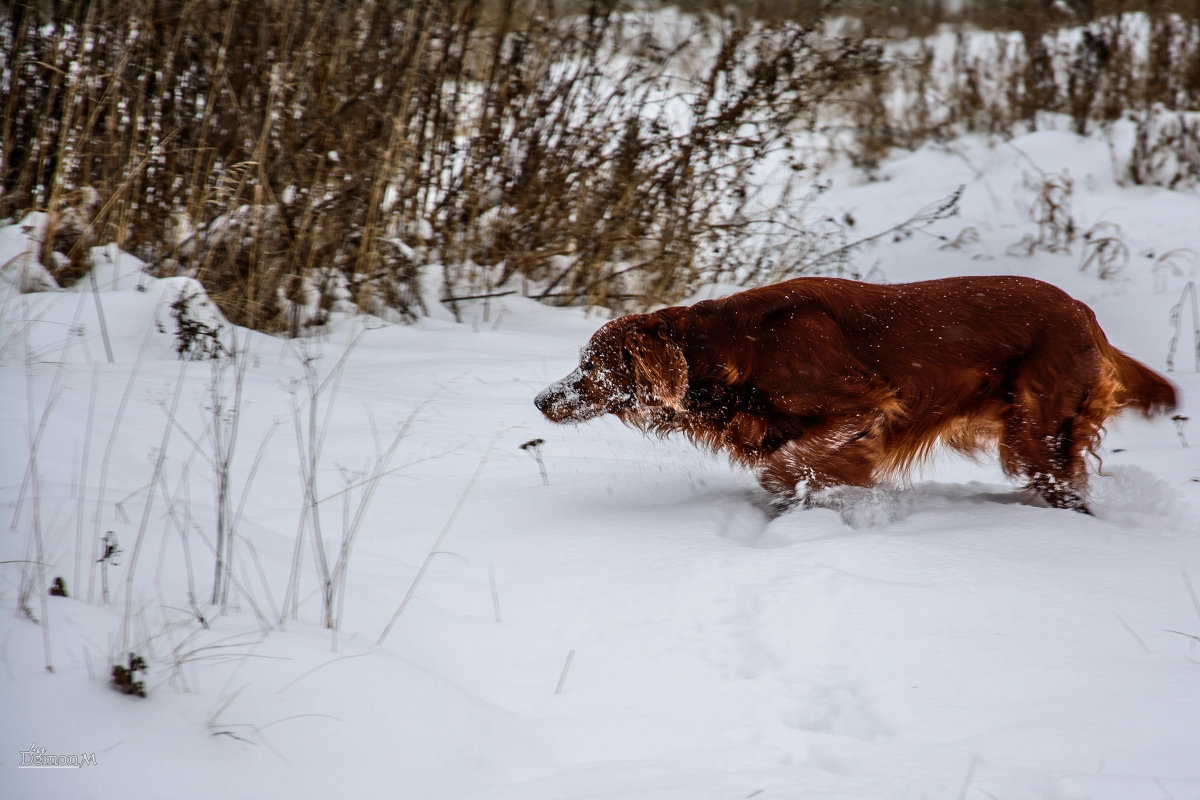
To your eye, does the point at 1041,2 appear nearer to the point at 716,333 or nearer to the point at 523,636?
the point at 716,333

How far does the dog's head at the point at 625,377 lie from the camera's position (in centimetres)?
286

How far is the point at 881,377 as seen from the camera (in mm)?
2799

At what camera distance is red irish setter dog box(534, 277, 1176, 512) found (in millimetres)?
2754

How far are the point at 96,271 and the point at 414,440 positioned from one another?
202 centimetres

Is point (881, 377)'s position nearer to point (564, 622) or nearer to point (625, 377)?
point (625, 377)

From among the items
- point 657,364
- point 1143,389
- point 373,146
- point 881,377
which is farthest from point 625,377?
point 373,146

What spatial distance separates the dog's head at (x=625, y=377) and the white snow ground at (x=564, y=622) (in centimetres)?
25

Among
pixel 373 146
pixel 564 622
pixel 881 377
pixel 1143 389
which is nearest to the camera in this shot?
pixel 564 622

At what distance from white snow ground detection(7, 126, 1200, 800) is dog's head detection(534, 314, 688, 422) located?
0.25 m

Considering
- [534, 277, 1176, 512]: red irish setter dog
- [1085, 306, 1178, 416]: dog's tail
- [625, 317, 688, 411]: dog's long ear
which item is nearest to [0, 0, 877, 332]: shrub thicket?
[625, 317, 688, 411]: dog's long ear

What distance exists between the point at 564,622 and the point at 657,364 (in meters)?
1.10

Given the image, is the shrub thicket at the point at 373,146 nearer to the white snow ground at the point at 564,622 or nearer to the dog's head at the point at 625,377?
the white snow ground at the point at 564,622

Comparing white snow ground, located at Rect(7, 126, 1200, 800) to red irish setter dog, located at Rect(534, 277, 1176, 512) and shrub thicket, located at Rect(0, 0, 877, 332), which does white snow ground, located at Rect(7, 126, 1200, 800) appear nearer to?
red irish setter dog, located at Rect(534, 277, 1176, 512)

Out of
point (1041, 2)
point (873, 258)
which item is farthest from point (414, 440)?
point (1041, 2)
